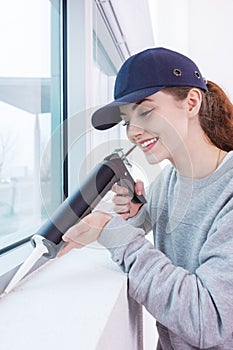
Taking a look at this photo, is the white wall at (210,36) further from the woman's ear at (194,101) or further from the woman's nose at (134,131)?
the woman's nose at (134,131)

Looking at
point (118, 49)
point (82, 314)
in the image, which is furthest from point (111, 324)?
point (118, 49)

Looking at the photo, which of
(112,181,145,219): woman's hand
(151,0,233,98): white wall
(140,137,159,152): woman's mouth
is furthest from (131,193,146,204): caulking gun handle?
(151,0,233,98): white wall

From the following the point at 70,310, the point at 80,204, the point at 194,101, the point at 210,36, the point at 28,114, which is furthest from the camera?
the point at 210,36

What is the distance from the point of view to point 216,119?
751mm

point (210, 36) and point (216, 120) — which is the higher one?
point (210, 36)

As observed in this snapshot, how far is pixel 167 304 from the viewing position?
20.5 inches

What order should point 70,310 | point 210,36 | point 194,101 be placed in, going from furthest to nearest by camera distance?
1. point 210,36
2. point 194,101
3. point 70,310

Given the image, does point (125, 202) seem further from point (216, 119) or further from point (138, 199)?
point (216, 119)

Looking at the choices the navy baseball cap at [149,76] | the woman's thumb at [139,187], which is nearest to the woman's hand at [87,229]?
the woman's thumb at [139,187]

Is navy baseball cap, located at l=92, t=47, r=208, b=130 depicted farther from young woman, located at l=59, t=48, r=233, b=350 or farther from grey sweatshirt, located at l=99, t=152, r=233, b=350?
grey sweatshirt, located at l=99, t=152, r=233, b=350

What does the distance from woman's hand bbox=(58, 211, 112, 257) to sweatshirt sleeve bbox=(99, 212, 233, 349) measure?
7 centimetres

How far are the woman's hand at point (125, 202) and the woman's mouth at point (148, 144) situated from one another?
0.08 m

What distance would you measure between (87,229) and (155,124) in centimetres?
22

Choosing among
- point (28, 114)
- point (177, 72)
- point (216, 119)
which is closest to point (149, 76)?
point (177, 72)
